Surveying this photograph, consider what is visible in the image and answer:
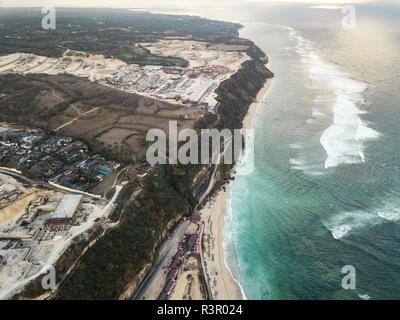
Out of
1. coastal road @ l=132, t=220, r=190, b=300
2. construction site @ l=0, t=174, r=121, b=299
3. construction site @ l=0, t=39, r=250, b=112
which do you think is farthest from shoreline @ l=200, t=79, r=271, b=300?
construction site @ l=0, t=39, r=250, b=112

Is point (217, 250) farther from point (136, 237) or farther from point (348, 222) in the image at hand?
point (348, 222)

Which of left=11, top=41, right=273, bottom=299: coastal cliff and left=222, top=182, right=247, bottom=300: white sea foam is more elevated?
left=11, top=41, right=273, bottom=299: coastal cliff

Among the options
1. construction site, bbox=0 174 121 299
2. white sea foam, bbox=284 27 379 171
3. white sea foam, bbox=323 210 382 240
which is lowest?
white sea foam, bbox=323 210 382 240

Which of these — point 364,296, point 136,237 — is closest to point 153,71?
point 136,237

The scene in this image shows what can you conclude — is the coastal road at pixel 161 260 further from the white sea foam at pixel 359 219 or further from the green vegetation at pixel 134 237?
the white sea foam at pixel 359 219

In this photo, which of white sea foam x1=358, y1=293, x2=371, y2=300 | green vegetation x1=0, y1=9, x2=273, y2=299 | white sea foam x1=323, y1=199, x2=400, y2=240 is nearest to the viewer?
green vegetation x1=0, y1=9, x2=273, y2=299

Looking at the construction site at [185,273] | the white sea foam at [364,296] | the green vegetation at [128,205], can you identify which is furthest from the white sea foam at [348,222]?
the green vegetation at [128,205]

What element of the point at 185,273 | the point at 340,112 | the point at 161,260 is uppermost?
the point at 340,112

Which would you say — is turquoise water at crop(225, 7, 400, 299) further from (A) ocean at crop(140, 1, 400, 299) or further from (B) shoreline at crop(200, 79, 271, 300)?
(B) shoreline at crop(200, 79, 271, 300)
